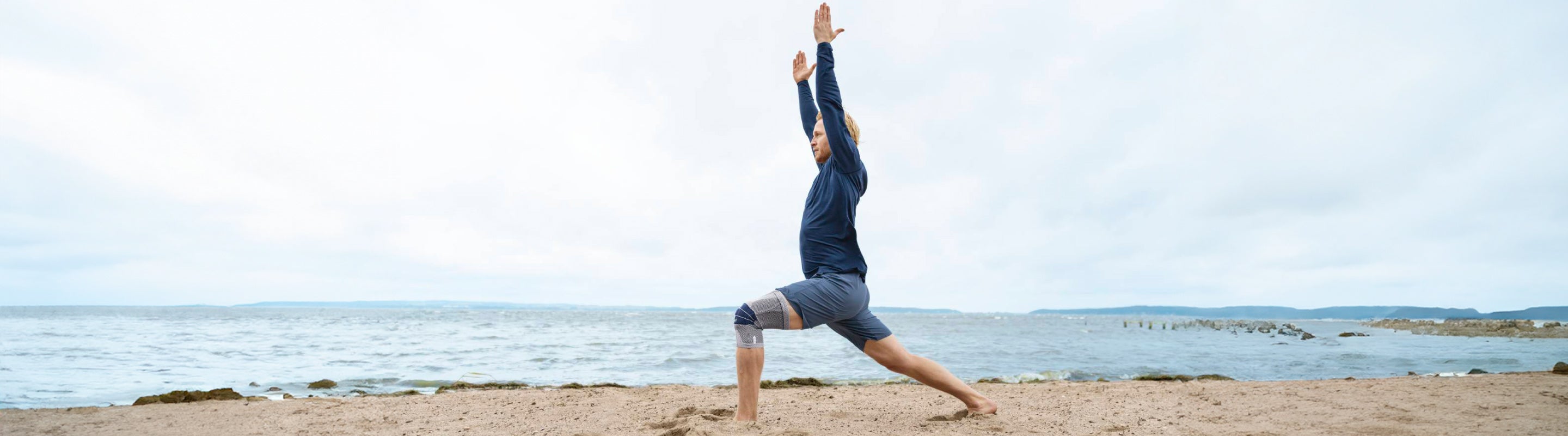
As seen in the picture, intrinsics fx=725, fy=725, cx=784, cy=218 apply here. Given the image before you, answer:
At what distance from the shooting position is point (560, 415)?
463cm

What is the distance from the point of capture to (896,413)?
4.62 meters

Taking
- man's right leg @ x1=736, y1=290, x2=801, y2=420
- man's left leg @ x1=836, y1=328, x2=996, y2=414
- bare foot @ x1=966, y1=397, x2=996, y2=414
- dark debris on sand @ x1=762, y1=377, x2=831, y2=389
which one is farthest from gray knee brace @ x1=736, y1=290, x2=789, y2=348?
dark debris on sand @ x1=762, y1=377, x2=831, y2=389

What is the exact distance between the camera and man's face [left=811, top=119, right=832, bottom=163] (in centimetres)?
398

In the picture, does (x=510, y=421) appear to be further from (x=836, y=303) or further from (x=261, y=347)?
(x=261, y=347)

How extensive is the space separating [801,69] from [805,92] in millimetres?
133

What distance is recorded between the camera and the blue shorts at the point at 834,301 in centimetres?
354

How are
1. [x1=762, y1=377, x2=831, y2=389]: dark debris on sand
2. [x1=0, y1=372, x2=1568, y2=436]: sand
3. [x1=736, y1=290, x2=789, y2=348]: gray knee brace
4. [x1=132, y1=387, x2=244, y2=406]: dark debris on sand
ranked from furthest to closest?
[x1=762, y1=377, x2=831, y2=389]: dark debris on sand → [x1=132, y1=387, x2=244, y2=406]: dark debris on sand → [x1=0, y1=372, x2=1568, y2=436]: sand → [x1=736, y1=290, x2=789, y2=348]: gray knee brace

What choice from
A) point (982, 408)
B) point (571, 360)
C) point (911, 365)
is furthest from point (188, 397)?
point (571, 360)

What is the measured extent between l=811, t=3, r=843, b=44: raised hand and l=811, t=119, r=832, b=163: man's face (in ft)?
1.56

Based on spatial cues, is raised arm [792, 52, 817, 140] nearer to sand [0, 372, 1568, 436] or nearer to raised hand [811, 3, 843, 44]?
raised hand [811, 3, 843, 44]

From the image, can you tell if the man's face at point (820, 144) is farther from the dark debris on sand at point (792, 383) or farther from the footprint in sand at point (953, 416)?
the dark debris on sand at point (792, 383)

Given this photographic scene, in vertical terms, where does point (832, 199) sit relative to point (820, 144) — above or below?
below

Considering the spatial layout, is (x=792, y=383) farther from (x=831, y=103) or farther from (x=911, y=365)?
(x=831, y=103)

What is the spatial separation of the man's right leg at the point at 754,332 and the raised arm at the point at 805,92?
1.10m
